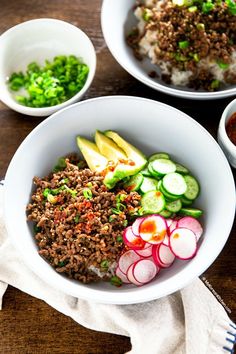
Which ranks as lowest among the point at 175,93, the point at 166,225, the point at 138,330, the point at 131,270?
the point at 138,330

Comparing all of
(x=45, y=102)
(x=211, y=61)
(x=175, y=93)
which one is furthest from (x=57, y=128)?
(x=211, y=61)

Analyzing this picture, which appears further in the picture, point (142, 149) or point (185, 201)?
point (142, 149)

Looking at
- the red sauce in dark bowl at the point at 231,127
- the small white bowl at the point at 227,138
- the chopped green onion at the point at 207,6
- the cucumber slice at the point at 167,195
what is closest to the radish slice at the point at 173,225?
the cucumber slice at the point at 167,195

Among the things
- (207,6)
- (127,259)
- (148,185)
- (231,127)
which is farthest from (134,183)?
(207,6)

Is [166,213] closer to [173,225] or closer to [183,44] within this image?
[173,225]

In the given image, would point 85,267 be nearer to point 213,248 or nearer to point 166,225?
point 166,225

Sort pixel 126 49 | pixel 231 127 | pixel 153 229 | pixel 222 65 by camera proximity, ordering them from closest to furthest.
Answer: pixel 153 229
pixel 231 127
pixel 222 65
pixel 126 49
